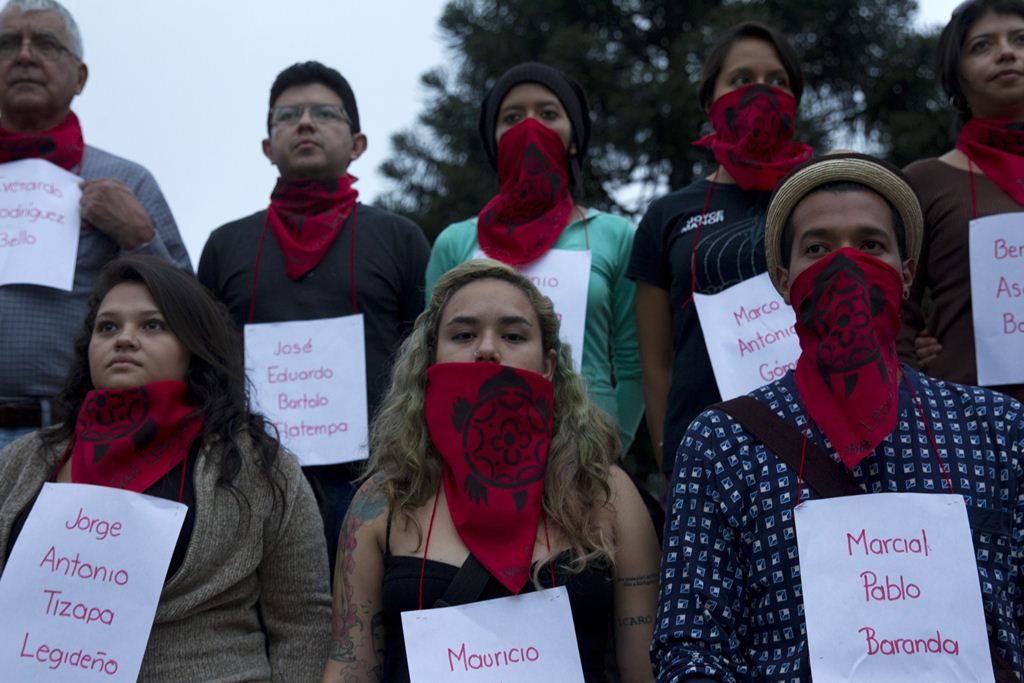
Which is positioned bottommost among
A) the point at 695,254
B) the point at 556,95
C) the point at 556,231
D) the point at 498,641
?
the point at 498,641

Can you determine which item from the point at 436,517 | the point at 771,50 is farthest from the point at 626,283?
the point at 436,517

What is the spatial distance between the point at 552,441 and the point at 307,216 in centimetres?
167

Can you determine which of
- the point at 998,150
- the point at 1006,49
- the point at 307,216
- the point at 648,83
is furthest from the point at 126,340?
the point at 648,83

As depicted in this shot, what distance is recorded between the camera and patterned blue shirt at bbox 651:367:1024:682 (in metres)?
2.90

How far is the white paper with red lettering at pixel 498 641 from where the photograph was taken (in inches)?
127

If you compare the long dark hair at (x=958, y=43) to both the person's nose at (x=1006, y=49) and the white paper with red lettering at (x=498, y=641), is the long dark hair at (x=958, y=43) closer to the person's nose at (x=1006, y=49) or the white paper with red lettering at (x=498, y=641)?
the person's nose at (x=1006, y=49)

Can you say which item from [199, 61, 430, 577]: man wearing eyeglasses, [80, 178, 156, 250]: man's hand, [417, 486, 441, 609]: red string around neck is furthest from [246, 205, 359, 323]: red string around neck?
[417, 486, 441, 609]: red string around neck

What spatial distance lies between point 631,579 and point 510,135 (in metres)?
1.97

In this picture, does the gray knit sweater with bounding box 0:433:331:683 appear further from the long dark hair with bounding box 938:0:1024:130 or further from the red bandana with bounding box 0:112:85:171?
the long dark hair with bounding box 938:0:1024:130

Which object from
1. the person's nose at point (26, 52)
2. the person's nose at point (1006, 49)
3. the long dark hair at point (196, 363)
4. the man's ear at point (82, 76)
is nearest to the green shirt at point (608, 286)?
the long dark hair at point (196, 363)

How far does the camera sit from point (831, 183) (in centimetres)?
323

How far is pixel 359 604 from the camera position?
3461 mm

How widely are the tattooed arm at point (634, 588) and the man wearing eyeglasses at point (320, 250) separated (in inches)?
50.2

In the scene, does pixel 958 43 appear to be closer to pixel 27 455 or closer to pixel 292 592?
pixel 292 592
